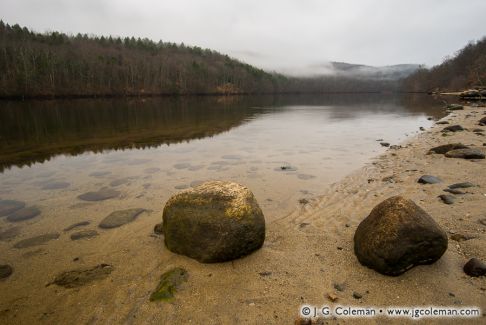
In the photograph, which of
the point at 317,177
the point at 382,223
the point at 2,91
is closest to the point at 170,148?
the point at 317,177

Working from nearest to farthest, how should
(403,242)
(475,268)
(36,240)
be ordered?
(475,268) < (403,242) < (36,240)

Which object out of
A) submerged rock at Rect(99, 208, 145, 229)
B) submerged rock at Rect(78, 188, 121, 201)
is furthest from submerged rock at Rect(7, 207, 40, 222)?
submerged rock at Rect(99, 208, 145, 229)

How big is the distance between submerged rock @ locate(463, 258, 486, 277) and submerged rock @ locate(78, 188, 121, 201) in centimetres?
933

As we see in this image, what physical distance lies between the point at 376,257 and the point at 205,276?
9.79 feet

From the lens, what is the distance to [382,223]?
5.12m

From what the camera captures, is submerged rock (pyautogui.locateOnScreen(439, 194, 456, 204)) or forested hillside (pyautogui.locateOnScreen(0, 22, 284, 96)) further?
forested hillside (pyautogui.locateOnScreen(0, 22, 284, 96))

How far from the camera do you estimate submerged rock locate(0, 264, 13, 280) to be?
539 cm

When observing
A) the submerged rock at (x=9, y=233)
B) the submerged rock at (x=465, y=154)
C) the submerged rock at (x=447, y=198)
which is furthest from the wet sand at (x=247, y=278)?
the submerged rock at (x=465, y=154)

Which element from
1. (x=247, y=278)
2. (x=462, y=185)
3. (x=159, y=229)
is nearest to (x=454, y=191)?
(x=462, y=185)

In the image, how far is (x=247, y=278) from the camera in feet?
16.8

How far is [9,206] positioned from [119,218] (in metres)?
3.89

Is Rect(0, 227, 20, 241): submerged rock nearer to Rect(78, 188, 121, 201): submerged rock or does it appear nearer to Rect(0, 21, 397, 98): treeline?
Rect(78, 188, 121, 201): submerged rock

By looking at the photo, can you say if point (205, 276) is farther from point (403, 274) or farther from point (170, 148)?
point (170, 148)

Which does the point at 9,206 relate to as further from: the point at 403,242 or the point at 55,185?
the point at 403,242
